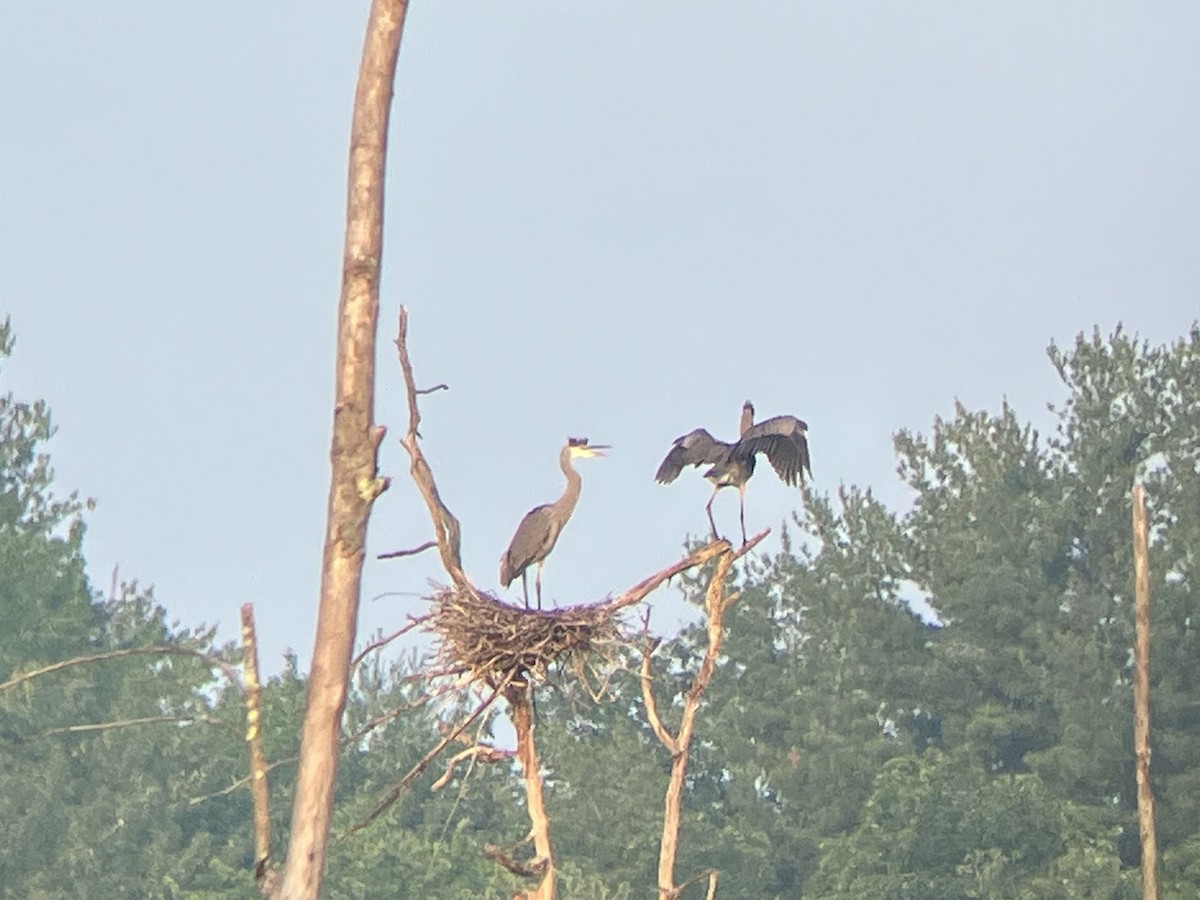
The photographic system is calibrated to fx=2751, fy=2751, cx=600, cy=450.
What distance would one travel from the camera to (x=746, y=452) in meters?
15.4

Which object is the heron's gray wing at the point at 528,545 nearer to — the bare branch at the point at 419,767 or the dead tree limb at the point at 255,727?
the bare branch at the point at 419,767

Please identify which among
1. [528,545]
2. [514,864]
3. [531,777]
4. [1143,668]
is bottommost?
[514,864]

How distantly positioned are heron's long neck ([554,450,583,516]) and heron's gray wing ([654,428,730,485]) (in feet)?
1.57

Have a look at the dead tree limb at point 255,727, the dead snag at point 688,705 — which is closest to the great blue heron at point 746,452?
the dead snag at point 688,705

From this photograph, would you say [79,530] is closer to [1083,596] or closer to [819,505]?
[819,505]

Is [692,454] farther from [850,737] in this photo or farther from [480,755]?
[850,737]

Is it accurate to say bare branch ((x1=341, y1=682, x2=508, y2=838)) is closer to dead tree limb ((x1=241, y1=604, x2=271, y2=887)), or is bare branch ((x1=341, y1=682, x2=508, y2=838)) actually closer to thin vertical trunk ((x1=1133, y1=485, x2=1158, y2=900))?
dead tree limb ((x1=241, y1=604, x2=271, y2=887))

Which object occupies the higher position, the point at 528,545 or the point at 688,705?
the point at 528,545

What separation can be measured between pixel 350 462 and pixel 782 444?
737 cm

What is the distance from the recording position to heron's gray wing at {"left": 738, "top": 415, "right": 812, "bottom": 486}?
15250mm

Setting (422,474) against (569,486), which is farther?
(569,486)

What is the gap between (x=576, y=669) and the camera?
11.4 meters

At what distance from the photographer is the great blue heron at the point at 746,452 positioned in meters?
15.2

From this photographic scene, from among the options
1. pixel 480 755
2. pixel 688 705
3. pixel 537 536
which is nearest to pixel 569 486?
pixel 537 536
